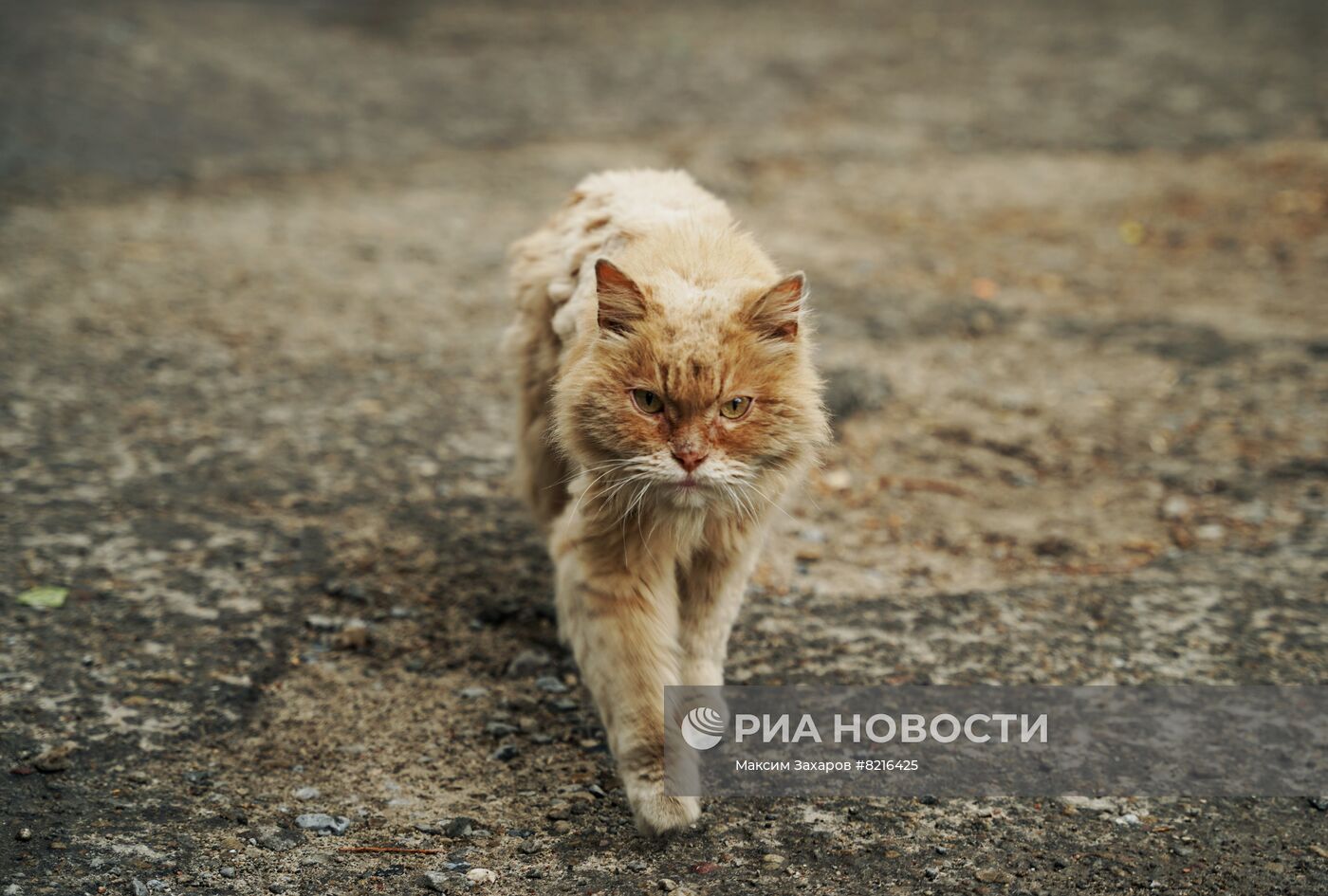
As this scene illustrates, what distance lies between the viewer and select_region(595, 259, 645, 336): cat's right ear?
296 centimetres

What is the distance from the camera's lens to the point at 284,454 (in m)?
5.10

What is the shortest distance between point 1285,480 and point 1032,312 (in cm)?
196

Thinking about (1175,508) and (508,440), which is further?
(508,440)

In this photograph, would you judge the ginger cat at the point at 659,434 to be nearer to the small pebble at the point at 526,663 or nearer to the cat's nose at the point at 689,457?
the cat's nose at the point at 689,457

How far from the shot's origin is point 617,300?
9.82 feet

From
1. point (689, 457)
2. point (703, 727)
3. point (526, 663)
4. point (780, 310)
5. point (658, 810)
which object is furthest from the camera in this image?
point (526, 663)

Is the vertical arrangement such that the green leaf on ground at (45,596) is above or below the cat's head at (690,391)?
below

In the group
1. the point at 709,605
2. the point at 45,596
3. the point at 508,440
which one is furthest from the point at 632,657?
the point at 508,440

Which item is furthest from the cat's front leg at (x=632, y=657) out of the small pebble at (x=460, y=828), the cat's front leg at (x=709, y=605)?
the small pebble at (x=460, y=828)

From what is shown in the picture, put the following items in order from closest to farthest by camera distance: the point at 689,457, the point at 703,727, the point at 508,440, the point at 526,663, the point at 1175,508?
the point at 689,457 < the point at 703,727 < the point at 526,663 < the point at 1175,508 < the point at 508,440

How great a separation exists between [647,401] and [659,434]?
0.32 ft

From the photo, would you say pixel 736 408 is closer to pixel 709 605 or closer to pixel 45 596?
pixel 709 605

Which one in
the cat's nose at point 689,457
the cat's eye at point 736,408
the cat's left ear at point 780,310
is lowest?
the cat's nose at point 689,457

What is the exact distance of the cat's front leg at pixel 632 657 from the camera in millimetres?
3191
